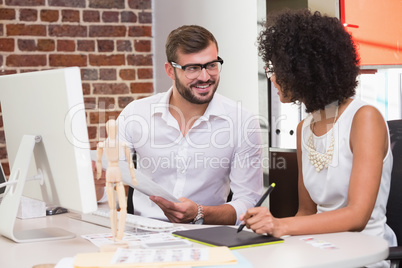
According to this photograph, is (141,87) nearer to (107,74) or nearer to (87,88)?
(107,74)

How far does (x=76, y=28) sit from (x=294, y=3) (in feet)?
4.77

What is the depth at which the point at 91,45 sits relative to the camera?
11.8 ft

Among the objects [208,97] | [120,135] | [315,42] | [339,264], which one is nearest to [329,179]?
[315,42]

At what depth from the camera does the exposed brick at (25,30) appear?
3.37 metres

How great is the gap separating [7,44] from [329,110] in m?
2.23

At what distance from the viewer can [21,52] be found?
340cm

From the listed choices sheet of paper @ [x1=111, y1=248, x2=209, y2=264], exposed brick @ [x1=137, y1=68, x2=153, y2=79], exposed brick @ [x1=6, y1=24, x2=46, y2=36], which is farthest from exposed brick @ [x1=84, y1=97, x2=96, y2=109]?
sheet of paper @ [x1=111, y1=248, x2=209, y2=264]

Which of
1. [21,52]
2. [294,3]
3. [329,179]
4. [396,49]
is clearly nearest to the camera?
[329,179]

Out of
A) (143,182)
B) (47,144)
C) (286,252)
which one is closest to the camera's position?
(286,252)

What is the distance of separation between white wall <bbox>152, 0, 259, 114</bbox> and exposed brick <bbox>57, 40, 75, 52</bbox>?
547 mm

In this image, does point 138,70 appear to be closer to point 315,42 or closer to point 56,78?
point 315,42

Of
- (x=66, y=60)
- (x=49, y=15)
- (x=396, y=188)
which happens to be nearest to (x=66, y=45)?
(x=66, y=60)

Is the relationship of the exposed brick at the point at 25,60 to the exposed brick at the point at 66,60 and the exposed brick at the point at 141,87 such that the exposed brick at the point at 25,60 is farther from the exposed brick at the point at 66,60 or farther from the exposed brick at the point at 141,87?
the exposed brick at the point at 141,87

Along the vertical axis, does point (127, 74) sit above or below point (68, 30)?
below
